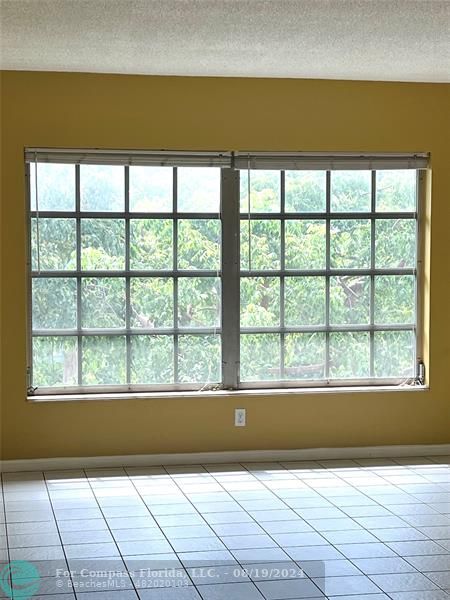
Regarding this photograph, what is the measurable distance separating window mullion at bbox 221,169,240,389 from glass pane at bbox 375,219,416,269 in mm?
916

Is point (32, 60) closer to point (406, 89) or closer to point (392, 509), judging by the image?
point (406, 89)

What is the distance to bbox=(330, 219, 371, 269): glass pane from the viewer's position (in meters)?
6.03

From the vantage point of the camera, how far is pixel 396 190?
606 centimetres

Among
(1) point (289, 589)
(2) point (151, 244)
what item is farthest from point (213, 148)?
(1) point (289, 589)

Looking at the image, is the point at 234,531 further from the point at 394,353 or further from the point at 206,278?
the point at 394,353

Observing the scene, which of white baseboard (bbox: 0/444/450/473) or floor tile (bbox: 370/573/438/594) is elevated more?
white baseboard (bbox: 0/444/450/473)

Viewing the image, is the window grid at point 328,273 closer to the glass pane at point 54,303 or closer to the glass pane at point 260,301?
the glass pane at point 260,301

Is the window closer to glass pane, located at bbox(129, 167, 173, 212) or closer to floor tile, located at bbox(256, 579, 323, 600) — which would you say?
glass pane, located at bbox(129, 167, 173, 212)

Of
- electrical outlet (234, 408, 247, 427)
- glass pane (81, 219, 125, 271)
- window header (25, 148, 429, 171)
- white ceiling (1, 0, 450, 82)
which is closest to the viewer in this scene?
white ceiling (1, 0, 450, 82)

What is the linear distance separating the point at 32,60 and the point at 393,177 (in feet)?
7.67

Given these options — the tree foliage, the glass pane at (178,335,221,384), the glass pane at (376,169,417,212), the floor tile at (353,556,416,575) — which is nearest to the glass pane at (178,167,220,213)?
the tree foliage

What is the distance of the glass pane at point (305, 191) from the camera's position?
234 inches

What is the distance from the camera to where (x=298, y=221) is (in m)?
5.98

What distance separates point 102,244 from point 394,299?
1.88m
